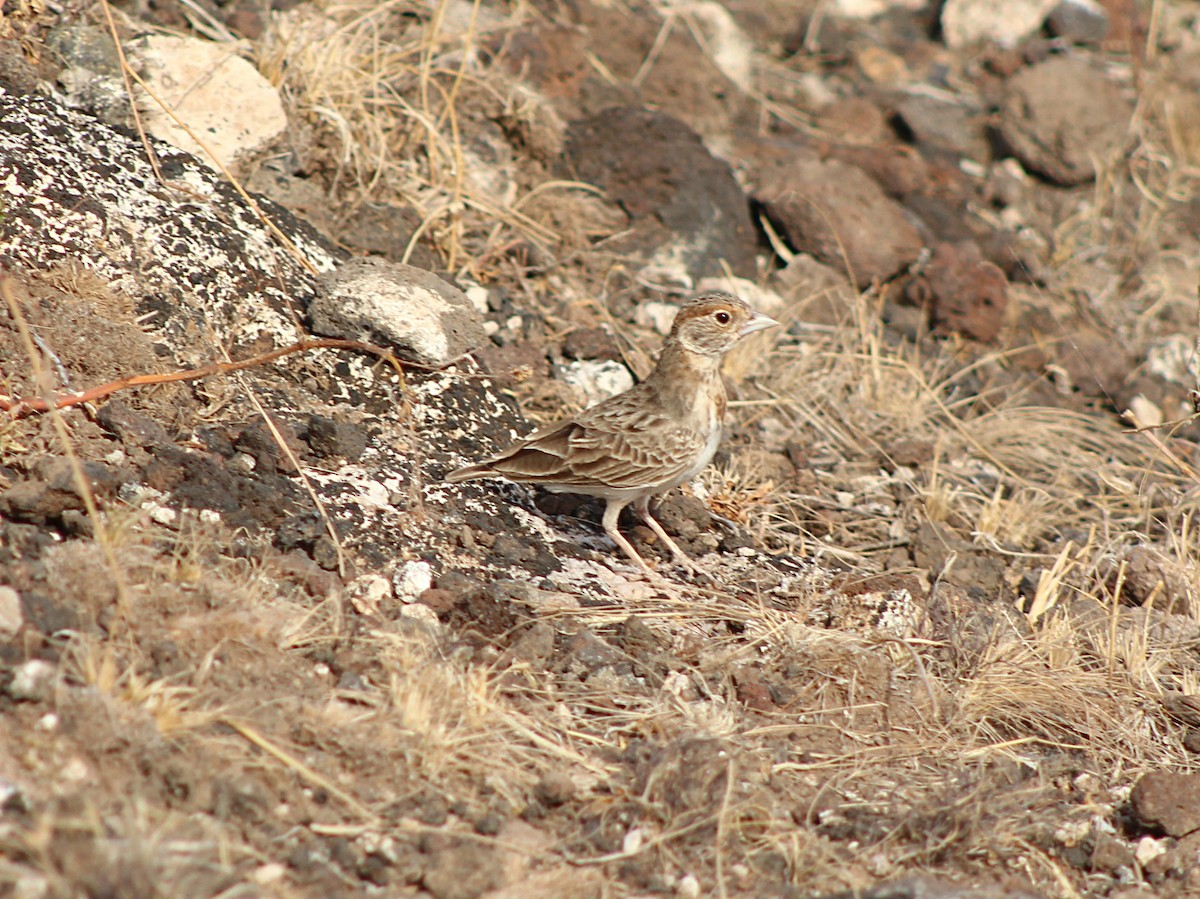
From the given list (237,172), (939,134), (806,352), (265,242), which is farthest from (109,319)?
(939,134)

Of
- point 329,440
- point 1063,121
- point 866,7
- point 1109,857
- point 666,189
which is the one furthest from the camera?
point 866,7

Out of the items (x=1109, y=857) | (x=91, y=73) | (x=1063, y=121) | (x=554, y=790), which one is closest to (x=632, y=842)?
(x=554, y=790)

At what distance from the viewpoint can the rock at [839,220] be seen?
691 centimetres

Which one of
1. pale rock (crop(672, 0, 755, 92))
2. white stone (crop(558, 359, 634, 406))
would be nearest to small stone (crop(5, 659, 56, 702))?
white stone (crop(558, 359, 634, 406))

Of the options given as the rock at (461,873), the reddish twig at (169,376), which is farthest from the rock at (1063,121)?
the rock at (461,873)

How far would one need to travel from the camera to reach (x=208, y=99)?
5328 millimetres

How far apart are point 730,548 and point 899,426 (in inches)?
59.7

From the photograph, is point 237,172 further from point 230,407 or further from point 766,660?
A: point 766,660

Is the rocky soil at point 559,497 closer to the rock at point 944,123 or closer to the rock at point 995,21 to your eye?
the rock at point 944,123

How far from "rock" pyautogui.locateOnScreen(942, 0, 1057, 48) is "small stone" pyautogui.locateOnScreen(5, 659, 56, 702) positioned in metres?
8.62

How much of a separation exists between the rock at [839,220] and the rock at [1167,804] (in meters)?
3.72

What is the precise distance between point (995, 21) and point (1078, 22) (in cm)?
64

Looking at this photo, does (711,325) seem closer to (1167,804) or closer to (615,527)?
(615,527)

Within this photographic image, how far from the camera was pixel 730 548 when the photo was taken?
4992 millimetres
